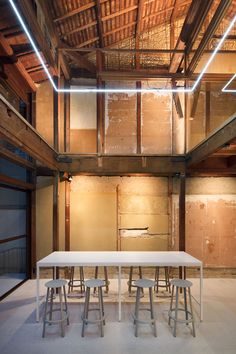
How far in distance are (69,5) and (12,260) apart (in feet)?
17.3

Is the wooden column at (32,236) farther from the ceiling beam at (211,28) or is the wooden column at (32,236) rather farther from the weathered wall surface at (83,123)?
the ceiling beam at (211,28)

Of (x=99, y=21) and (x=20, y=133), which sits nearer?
(x=20, y=133)

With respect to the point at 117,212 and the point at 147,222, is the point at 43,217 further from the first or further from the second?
the point at 147,222

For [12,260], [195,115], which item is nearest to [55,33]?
[195,115]

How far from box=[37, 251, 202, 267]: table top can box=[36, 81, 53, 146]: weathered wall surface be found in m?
3.06

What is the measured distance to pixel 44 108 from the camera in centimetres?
620

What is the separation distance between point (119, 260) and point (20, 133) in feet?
8.03

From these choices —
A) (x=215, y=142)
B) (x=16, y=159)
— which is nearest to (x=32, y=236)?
(x=16, y=159)

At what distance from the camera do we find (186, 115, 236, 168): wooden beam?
3.15 meters

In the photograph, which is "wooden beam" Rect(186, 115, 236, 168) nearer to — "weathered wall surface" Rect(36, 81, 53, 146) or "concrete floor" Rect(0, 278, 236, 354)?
"concrete floor" Rect(0, 278, 236, 354)

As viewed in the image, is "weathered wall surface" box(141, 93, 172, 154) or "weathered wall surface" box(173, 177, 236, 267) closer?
"weathered wall surface" box(173, 177, 236, 267)

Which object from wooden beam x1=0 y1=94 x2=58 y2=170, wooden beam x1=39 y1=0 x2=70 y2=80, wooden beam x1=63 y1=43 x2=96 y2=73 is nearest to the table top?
wooden beam x1=0 y1=94 x2=58 y2=170

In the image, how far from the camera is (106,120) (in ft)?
20.8

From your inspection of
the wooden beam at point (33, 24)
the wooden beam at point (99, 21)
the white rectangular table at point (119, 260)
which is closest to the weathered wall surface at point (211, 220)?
the white rectangular table at point (119, 260)
